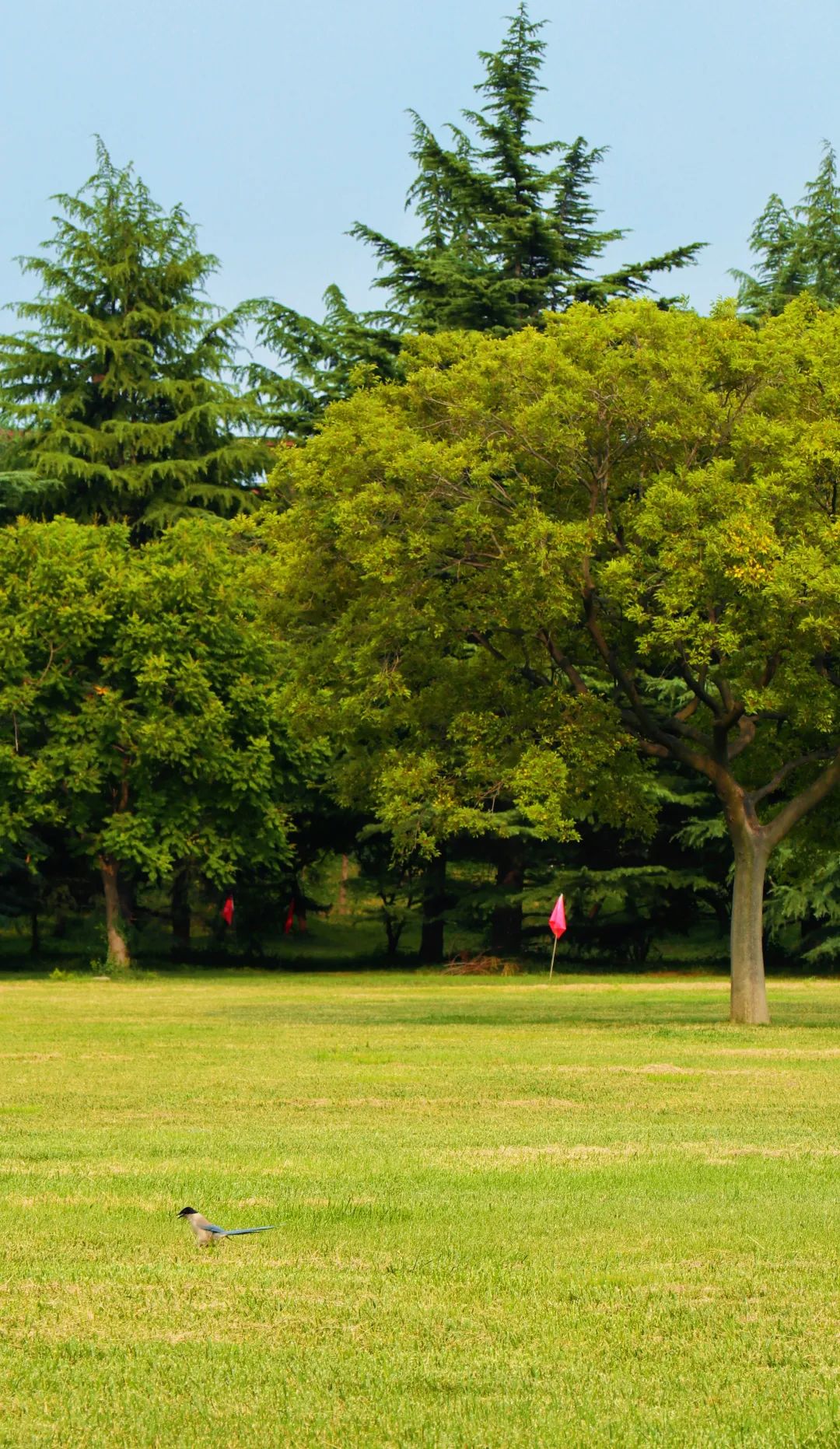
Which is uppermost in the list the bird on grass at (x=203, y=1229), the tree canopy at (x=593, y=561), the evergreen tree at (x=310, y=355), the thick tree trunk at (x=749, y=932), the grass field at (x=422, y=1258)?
the evergreen tree at (x=310, y=355)

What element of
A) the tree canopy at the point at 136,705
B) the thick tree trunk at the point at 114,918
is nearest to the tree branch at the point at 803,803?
the tree canopy at the point at 136,705

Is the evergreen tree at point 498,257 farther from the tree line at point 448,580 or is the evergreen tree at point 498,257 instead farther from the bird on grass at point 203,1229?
the bird on grass at point 203,1229

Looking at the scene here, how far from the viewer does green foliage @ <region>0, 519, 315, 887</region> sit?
43719mm

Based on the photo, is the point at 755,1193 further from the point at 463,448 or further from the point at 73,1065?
the point at 463,448

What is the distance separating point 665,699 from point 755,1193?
1480 inches

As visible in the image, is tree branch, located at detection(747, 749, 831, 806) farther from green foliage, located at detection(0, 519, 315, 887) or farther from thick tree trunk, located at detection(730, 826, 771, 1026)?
green foliage, located at detection(0, 519, 315, 887)

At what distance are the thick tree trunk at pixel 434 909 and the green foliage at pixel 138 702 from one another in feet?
22.0

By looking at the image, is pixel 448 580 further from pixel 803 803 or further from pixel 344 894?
pixel 344 894

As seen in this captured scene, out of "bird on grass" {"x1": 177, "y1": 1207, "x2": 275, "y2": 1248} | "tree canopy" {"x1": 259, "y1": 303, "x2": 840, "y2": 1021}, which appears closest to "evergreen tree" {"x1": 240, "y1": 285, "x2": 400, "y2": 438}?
"tree canopy" {"x1": 259, "y1": 303, "x2": 840, "y2": 1021}

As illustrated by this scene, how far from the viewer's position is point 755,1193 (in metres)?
9.91

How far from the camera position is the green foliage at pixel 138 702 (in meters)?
43.7

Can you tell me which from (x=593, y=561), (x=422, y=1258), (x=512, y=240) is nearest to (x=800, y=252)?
(x=512, y=240)

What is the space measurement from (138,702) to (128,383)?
1569cm

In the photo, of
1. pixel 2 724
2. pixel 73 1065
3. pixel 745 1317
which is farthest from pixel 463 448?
pixel 2 724
